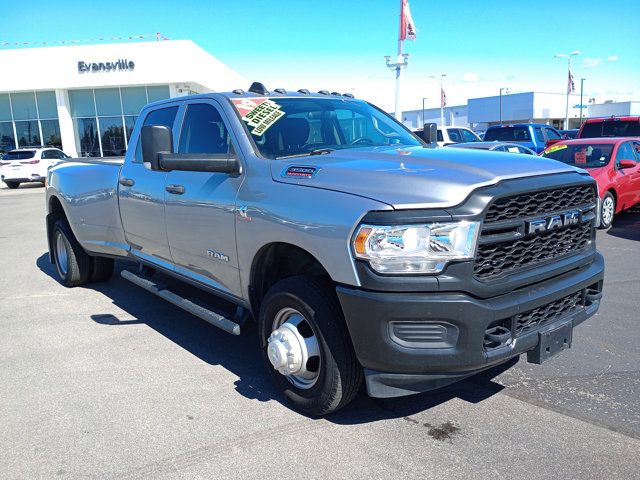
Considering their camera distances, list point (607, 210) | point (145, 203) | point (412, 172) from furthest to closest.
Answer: point (607, 210) → point (145, 203) → point (412, 172)

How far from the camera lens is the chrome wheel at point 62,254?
663 centimetres

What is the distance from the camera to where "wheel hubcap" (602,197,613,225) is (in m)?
9.68

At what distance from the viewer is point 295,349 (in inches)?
126

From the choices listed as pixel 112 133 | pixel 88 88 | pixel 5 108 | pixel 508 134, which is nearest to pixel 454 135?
pixel 508 134

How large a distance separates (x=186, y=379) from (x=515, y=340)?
7.69ft

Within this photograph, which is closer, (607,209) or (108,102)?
(607,209)

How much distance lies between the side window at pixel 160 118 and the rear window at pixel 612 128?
14.1 m

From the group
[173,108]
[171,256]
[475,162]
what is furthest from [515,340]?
[173,108]

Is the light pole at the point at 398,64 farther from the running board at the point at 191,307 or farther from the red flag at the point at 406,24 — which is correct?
the running board at the point at 191,307

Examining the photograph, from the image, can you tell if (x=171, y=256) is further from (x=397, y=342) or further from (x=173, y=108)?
(x=397, y=342)

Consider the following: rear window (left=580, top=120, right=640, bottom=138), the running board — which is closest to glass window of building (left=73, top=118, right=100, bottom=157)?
rear window (left=580, top=120, right=640, bottom=138)

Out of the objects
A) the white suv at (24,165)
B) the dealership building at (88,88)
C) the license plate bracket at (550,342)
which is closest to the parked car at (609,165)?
the license plate bracket at (550,342)

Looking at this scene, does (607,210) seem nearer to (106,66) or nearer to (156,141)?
(156,141)

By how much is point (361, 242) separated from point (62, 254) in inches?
211
